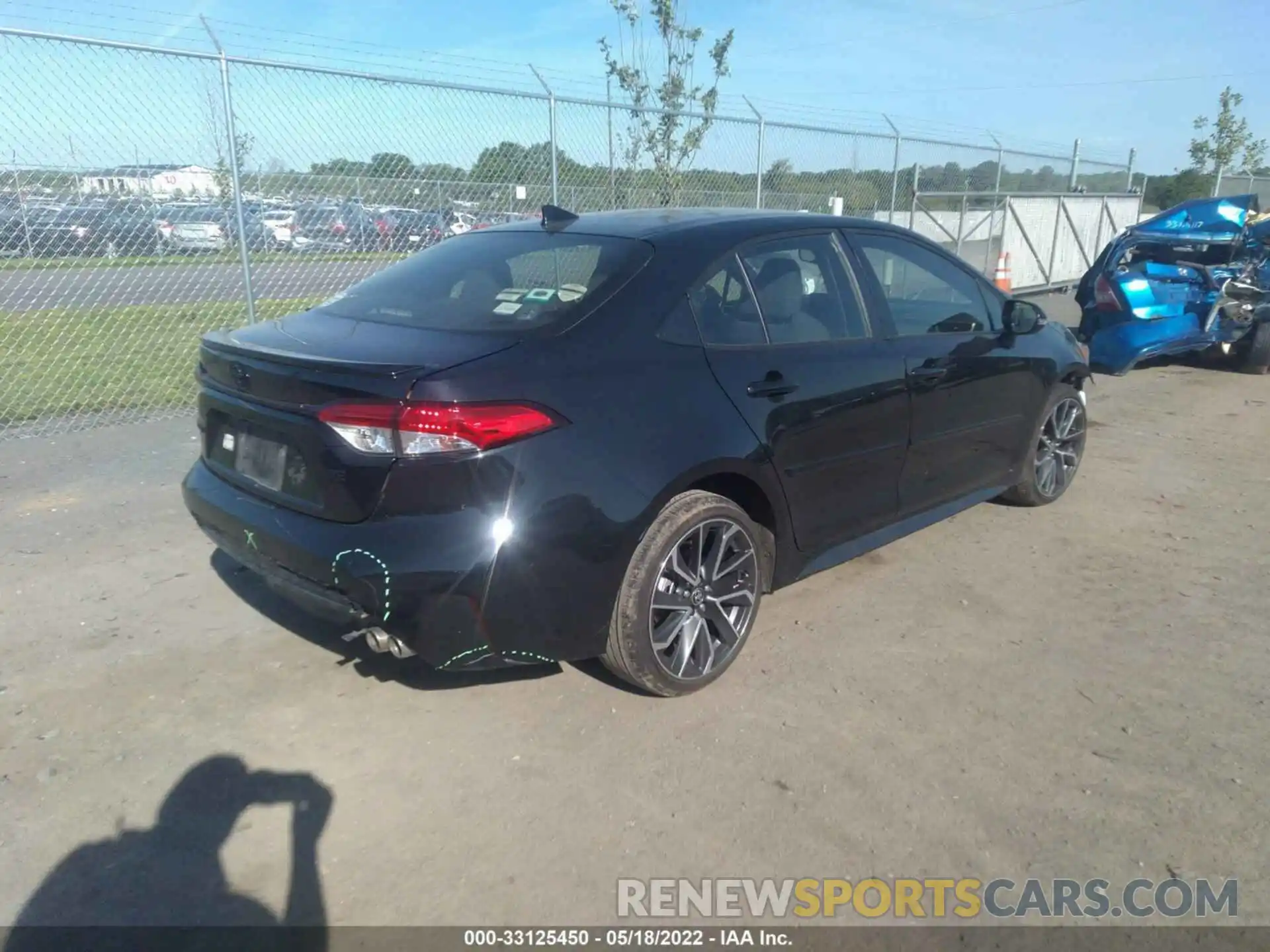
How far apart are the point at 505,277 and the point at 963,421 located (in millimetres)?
2300

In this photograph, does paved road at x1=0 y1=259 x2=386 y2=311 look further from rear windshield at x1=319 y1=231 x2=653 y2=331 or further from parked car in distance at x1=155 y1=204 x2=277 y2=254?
rear windshield at x1=319 y1=231 x2=653 y2=331

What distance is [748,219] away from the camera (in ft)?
12.4

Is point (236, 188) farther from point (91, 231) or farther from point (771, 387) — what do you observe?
point (771, 387)

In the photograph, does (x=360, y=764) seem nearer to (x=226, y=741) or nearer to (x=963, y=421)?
(x=226, y=741)

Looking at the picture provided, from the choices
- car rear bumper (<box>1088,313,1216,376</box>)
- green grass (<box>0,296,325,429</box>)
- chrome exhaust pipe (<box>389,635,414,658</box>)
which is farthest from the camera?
car rear bumper (<box>1088,313,1216,376</box>)

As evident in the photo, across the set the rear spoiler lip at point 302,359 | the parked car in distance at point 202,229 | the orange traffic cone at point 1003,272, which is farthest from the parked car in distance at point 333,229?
the orange traffic cone at point 1003,272

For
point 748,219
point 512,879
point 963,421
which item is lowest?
point 512,879

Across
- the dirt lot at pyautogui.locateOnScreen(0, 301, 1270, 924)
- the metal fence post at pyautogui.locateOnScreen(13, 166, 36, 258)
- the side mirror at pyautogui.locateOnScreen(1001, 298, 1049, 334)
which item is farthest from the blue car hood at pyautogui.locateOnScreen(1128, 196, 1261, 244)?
the metal fence post at pyautogui.locateOnScreen(13, 166, 36, 258)

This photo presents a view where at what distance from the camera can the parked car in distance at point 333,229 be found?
7734 millimetres

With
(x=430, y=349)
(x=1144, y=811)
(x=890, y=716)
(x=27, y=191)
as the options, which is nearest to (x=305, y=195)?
(x=27, y=191)

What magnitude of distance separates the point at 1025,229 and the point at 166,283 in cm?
1312

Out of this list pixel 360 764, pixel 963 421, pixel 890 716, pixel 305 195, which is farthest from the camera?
pixel 305 195

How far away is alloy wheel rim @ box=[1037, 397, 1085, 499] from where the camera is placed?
5.31 meters

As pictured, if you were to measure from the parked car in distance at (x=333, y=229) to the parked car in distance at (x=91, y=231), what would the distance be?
111cm
